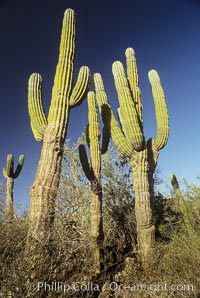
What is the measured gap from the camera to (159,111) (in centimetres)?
855

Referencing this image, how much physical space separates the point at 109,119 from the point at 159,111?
1523mm

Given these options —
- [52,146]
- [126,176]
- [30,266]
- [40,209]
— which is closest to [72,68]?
[52,146]

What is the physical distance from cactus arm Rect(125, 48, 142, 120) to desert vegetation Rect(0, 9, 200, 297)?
0.03 meters

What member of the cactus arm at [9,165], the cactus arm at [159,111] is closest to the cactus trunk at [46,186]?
the cactus arm at [159,111]

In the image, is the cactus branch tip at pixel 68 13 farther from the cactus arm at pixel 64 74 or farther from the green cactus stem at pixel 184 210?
the green cactus stem at pixel 184 210

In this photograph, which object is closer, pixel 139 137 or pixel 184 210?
pixel 139 137

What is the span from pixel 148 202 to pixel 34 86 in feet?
13.0

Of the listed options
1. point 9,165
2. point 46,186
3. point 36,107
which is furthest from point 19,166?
point 46,186

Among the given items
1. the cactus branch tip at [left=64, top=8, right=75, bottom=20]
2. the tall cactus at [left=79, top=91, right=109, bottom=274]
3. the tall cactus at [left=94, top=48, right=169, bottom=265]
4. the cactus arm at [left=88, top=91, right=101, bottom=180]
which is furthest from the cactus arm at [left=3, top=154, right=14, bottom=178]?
the cactus branch tip at [left=64, top=8, right=75, bottom=20]

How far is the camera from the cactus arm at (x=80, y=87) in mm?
6293

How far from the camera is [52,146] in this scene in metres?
5.62

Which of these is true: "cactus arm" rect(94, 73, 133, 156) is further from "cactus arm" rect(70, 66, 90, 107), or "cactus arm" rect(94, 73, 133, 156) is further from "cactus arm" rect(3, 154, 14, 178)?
"cactus arm" rect(3, 154, 14, 178)

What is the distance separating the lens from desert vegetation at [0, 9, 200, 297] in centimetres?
414

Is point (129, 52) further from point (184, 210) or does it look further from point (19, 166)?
point (19, 166)
